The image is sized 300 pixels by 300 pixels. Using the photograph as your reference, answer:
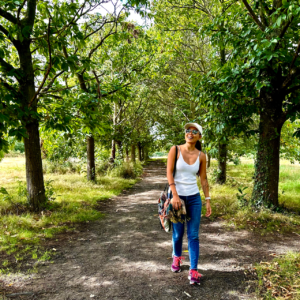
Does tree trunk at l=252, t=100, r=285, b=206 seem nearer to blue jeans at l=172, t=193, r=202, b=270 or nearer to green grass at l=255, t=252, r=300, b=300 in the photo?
green grass at l=255, t=252, r=300, b=300

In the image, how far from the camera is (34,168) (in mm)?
6191

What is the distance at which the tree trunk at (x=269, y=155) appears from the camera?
6105 mm

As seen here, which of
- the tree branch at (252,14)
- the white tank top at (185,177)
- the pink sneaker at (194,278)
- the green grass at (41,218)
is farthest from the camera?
the tree branch at (252,14)

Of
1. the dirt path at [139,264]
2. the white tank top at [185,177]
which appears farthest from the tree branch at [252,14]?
the dirt path at [139,264]

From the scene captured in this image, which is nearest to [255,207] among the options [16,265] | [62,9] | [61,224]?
[61,224]

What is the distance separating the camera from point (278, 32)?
5.78 metres

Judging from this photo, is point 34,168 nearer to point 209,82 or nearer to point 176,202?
point 176,202

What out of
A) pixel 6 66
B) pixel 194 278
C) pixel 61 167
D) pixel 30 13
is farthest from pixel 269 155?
pixel 61 167

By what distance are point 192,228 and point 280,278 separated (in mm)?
1309

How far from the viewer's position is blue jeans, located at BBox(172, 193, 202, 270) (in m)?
3.09

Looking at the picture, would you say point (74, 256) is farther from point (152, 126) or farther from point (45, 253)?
point (152, 126)

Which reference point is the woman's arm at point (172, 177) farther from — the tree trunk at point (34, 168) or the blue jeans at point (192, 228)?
the tree trunk at point (34, 168)

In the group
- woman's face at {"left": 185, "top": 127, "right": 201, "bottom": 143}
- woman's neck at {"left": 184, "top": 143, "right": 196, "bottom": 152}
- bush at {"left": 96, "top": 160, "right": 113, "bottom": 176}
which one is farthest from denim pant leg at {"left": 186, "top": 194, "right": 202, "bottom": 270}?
bush at {"left": 96, "top": 160, "right": 113, "bottom": 176}

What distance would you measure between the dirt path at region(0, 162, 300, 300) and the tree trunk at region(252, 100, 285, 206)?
150 cm
